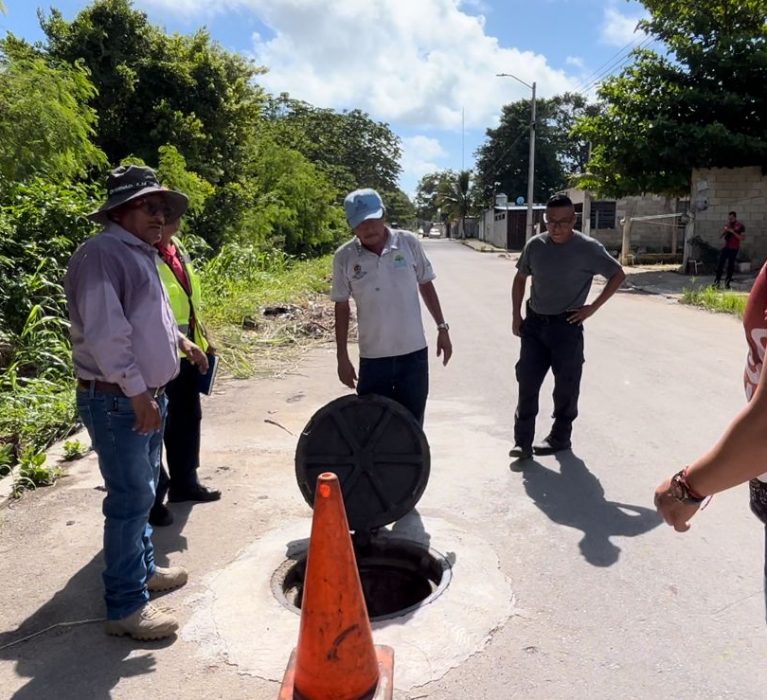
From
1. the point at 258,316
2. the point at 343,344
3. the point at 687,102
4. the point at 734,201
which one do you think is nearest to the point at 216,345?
the point at 258,316

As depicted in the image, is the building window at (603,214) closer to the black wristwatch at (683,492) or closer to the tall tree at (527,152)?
A: the tall tree at (527,152)

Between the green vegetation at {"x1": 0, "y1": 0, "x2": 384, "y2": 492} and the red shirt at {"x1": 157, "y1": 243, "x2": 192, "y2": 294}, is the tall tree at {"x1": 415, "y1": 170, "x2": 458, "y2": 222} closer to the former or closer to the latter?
the green vegetation at {"x1": 0, "y1": 0, "x2": 384, "y2": 492}

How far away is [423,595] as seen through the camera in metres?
3.55

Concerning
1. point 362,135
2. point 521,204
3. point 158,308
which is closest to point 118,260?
point 158,308

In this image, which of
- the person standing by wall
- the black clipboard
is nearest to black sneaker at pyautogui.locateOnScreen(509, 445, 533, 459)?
the black clipboard

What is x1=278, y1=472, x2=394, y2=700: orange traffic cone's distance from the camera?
242 cm

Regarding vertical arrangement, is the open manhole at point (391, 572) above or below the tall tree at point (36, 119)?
below

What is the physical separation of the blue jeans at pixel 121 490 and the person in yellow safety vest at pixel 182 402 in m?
1.01

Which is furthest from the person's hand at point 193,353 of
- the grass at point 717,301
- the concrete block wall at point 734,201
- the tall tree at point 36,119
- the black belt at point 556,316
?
the concrete block wall at point 734,201

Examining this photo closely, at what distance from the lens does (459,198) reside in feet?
238

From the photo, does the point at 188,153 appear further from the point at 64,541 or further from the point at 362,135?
the point at 362,135

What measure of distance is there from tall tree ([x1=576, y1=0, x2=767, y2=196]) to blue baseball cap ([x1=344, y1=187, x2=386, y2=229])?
1557cm

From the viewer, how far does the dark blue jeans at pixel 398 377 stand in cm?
405

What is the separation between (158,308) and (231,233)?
15399 mm
